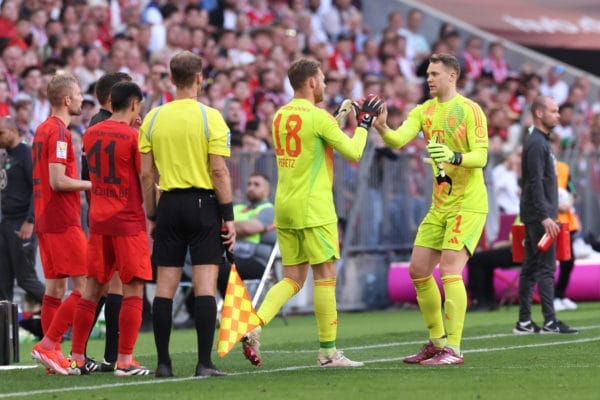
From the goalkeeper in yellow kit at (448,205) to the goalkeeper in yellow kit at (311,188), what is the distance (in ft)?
1.59

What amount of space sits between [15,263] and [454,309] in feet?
18.2

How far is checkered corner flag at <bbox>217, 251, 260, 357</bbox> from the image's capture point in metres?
10.3

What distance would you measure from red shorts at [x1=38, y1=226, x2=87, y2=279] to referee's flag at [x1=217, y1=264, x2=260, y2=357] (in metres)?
1.40

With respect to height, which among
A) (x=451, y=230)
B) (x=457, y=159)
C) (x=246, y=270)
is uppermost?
(x=457, y=159)

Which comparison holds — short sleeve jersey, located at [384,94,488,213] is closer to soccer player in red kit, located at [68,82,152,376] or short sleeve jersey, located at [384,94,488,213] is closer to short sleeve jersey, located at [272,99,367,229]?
short sleeve jersey, located at [272,99,367,229]

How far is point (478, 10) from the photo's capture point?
29203 millimetres

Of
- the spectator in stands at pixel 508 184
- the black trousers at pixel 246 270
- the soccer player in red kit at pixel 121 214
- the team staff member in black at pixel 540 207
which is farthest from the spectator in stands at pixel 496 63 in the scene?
the soccer player in red kit at pixel 121 214

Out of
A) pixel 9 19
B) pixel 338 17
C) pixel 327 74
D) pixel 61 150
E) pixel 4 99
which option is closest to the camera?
pixel 61 150

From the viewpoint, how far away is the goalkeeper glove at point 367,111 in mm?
10633

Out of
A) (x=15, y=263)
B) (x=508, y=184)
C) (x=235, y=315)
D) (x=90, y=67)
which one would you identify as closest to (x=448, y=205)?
(x=235, y=315)

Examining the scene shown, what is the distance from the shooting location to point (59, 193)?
11.1 meters

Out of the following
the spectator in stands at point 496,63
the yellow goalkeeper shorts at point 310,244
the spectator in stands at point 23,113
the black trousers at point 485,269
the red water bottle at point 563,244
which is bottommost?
the black trousers at point 485,269

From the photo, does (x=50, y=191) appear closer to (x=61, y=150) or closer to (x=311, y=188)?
(x=61, y=150)

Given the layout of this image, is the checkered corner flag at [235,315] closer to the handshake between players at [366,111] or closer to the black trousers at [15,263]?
the handshake between players at [366,111]
